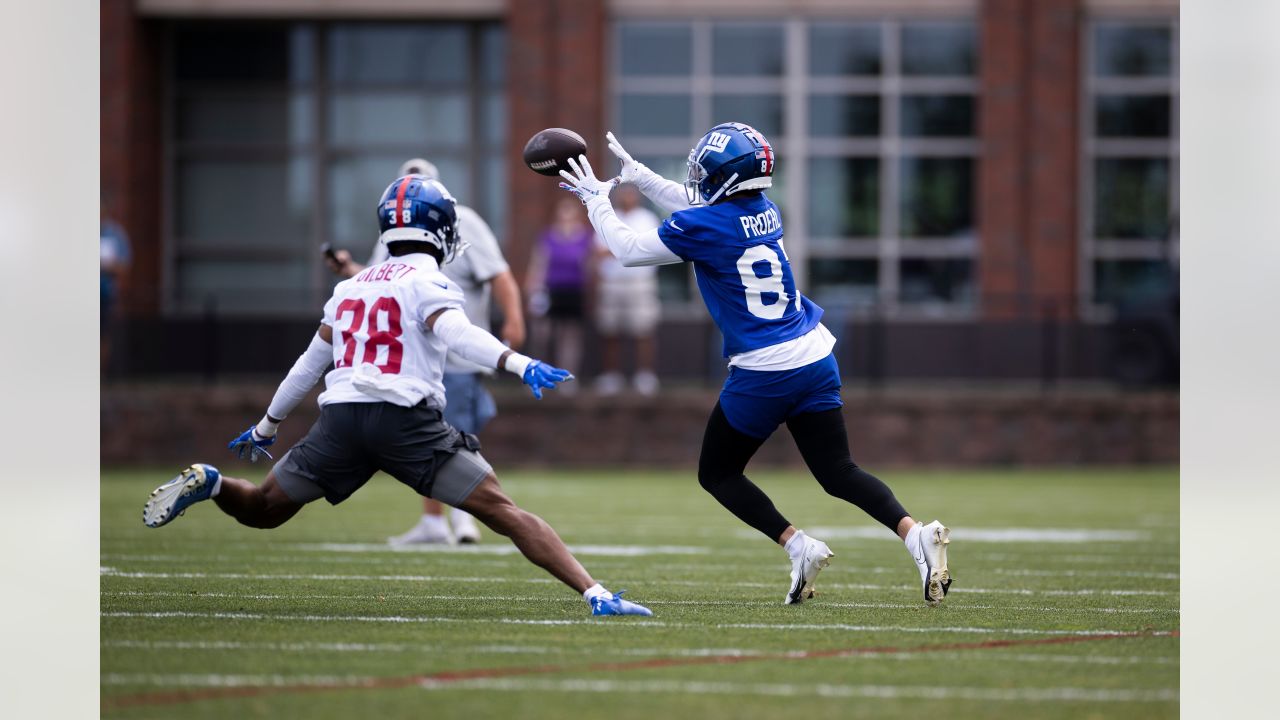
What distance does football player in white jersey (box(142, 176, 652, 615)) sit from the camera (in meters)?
6.61

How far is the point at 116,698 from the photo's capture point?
4984mm

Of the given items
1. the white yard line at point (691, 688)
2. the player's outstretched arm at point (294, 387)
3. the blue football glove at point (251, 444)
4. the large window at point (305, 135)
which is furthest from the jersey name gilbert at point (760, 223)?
the large window at point (305, 135)

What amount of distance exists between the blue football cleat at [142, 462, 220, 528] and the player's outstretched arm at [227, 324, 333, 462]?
11.7 inches

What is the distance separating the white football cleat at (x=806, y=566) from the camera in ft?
23.6

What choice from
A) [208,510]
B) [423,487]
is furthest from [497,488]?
[208,510]

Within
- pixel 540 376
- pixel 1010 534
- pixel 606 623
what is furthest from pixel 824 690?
pixel 1010 534

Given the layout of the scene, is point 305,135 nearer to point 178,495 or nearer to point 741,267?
point 741,267

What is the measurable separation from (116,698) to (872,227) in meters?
18.7

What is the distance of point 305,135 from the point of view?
23984 mm

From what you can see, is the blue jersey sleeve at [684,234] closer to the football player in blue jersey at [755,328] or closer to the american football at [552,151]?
the football player in blue jersey at [755,328]

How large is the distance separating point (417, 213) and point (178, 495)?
145 cm

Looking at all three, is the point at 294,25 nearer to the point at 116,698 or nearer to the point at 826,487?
the point at 826,487

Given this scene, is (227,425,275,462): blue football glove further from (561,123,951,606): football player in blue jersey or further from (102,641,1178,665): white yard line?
(561,123,951,606): football player in blue jersey

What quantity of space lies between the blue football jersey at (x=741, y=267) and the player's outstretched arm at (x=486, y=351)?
1.06 m
